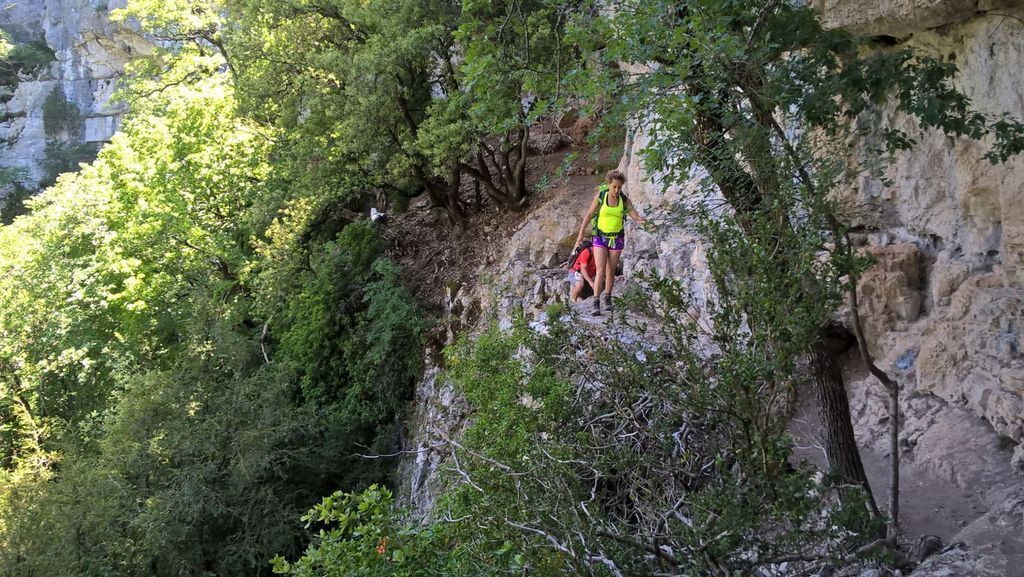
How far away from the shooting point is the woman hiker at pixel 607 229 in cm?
720

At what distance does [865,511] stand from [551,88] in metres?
3.50

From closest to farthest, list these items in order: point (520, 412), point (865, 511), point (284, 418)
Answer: point (865, 511) → point (520, 412) → point (284, 418)

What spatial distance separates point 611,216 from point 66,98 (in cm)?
3867

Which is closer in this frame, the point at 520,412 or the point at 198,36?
the point at 520,412

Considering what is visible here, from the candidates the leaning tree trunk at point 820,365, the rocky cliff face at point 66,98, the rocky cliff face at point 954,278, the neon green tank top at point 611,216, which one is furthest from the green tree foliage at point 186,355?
the rocky cliff face at point 66,98

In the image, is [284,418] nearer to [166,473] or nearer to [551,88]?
[166,473]

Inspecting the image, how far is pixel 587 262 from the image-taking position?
8.02 meters

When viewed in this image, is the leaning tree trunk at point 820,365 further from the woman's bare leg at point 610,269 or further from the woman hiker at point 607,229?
the woman's bare leg at point 610,269

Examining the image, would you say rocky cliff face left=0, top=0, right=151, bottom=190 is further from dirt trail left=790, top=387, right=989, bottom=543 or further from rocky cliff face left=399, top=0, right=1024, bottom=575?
dirt trail left=790, top=387, right=989, bottom=543

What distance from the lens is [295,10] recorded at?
11625 millimetres

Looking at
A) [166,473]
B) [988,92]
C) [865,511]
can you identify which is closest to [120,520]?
[166,473]

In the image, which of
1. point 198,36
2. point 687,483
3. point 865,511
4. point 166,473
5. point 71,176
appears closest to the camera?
point 865,511

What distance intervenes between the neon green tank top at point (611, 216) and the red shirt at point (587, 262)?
2.17 ft

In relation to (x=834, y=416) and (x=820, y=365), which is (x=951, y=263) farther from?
(x=834, y=416)
